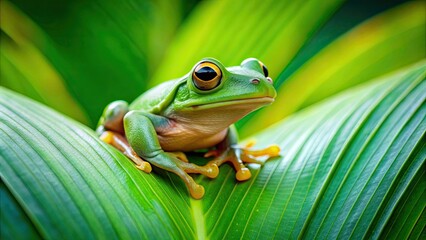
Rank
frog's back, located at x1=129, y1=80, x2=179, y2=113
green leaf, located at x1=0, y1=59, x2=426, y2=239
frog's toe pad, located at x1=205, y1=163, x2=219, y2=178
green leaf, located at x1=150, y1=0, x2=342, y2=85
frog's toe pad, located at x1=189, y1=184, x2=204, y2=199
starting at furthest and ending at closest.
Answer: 1. green leaf, located at x1=150, y1=0, x2=342, y2=85
2. frog's back, located at x1=129, y1=80, x2=179, y2=113
3. frog's toe pad, located at x1=205, y1=163, x2=219, y2=178
4. frog's toe pad, located at x1=189, y1=184, x2=204, y2=199
5. green leaf, located at x1=0, y1=59, x2=426, y2=239

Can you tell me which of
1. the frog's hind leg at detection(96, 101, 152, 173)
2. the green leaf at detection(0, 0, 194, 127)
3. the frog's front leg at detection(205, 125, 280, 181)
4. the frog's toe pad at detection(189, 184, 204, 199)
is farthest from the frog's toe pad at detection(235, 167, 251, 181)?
the green leaf at detection(0, 0, 194, 127)

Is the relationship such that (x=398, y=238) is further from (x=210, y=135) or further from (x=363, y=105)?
(x=210, y=135)

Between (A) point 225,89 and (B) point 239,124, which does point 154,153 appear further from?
(B) point 239,124

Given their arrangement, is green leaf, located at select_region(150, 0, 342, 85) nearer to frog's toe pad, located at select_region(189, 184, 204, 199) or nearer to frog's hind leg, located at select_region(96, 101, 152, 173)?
frog's hind leg, located at select_region(96, 101, 152, 173)

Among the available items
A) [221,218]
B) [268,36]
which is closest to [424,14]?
[268,36]

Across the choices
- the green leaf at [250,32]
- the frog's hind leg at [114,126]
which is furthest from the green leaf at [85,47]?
the frog's hind leg at [114,126]
